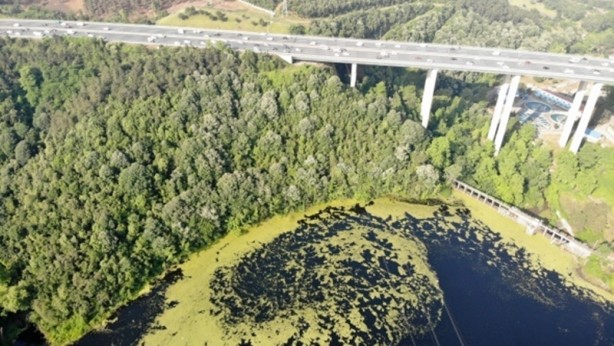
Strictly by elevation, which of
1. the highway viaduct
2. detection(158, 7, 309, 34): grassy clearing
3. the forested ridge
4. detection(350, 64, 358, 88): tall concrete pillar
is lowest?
the forested ridge

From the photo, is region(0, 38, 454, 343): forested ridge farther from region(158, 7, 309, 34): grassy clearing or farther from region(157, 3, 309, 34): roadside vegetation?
region(157, 3, 309, 34): roadside vegetation

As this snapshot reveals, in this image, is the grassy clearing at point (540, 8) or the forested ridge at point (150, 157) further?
the grassy clearing at point (540, 8)

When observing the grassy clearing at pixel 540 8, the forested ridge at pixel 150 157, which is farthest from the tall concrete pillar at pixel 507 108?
the grassy clearing at pixel 540 8

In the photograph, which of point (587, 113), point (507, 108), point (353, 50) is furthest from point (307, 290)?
point (587, 113)

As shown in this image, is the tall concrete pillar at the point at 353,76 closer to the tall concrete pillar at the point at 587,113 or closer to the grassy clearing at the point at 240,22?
the grassy clearing at the point at 240,22

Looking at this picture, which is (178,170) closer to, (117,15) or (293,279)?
(293,279)

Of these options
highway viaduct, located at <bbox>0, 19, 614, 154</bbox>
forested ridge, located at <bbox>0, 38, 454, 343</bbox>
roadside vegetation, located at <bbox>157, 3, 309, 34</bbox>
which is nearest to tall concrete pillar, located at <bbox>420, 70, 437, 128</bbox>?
highway viaduct, located at <bbox>0, 19, 614, 154</bbox>

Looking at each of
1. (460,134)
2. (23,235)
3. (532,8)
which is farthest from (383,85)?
(532,8)
